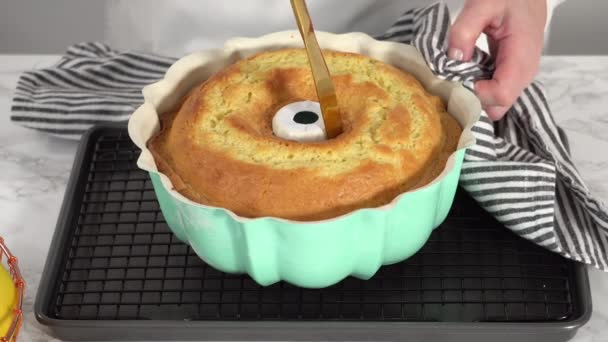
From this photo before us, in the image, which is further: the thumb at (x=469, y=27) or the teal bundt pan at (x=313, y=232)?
the thumb at (x=469, y=27)

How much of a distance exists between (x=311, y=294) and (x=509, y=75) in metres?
0.35

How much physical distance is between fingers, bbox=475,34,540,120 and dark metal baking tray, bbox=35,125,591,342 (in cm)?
13

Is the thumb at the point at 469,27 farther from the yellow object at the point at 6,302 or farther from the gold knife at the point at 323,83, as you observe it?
the yellow object at the point at 6,302

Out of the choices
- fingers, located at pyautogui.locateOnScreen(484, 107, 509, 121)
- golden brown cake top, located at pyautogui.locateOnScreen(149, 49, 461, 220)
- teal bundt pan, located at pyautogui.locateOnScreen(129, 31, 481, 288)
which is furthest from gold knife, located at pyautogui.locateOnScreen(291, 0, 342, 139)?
fingers, located at pyautogui.locateOnScreen(484, 107, 509, 121)

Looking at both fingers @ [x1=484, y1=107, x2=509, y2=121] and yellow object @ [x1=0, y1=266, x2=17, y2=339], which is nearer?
yellow object @ [x1=0, y1=266, x2=17, y2=339]

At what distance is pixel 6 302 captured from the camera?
0.81 meters

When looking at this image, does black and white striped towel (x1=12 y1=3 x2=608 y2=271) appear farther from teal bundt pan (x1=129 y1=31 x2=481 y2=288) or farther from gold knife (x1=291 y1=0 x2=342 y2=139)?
gold knife (x1=291 y1=0 x2=342 y2=139)

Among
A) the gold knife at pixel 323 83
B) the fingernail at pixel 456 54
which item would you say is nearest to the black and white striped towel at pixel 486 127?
the fingernail at pixel 456 54

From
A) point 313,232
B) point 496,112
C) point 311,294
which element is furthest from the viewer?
point 496,112

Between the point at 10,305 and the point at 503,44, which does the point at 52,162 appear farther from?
the point at 503,44

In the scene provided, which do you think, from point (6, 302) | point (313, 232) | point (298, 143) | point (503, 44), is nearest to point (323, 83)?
point (298, 143)

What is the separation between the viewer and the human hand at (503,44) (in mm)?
981

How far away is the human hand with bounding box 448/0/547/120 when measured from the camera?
3.22 ft

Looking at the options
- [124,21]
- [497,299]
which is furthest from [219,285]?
[124,21]
